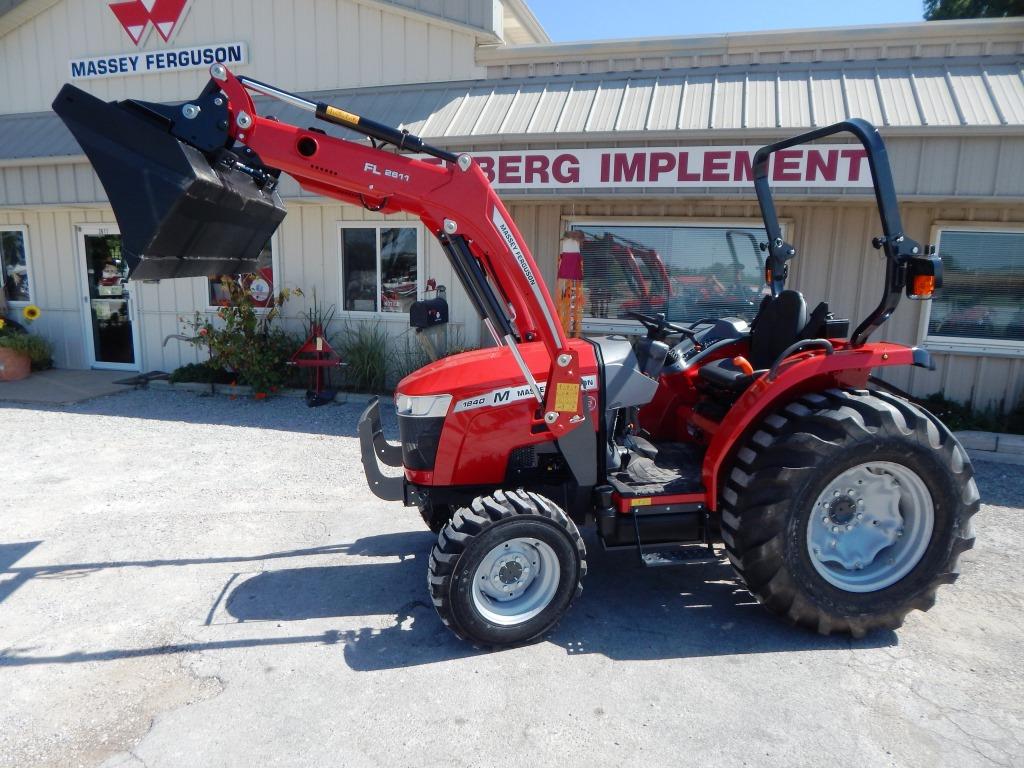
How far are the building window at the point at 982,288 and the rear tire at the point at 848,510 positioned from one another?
4498 millimetres

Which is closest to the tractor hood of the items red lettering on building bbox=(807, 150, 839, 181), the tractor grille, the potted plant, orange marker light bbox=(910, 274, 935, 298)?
the tractor grille

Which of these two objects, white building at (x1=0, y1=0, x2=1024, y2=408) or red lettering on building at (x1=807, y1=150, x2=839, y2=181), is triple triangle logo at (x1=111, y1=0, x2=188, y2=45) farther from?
red lettering on building at (x1=807, y1=150, x2=839, y2=181)

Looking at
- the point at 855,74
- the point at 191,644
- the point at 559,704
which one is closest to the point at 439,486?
the point at 559,704

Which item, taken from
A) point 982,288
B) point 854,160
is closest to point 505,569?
point 854,160

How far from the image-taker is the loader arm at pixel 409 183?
272 centimetres

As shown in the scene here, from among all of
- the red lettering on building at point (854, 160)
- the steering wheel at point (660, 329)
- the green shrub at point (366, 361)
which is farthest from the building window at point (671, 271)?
the steering wheel at point (660, 329)

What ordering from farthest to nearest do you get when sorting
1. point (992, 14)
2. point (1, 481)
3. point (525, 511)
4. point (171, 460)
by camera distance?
point (992, 14)
point (171, 460)
point (1, 481)
point (525, 511)

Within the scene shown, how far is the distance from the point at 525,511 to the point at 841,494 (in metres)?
1.58

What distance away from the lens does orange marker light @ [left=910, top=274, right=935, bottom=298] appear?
2920mm

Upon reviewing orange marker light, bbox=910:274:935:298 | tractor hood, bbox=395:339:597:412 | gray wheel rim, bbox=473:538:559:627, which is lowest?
gray wheel rim, bbox=473:538:559:627

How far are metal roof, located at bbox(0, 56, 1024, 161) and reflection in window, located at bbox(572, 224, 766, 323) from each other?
130 centimetres

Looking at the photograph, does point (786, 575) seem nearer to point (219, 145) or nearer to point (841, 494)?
point (841, 494)

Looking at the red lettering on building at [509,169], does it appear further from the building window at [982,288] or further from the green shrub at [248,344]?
the building window at [982,288]

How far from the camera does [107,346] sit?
392 inches
